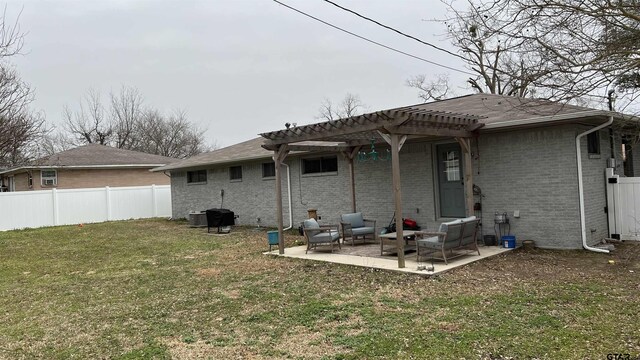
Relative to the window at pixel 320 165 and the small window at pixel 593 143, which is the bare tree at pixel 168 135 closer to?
the window at pixel 320 165

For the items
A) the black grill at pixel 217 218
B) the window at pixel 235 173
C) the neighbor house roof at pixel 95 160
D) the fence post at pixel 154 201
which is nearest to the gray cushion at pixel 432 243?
the black grill at pixel 217 218

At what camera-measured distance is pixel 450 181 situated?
35.4 feet

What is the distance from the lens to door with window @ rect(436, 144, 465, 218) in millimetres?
10630

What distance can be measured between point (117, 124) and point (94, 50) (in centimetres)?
1951

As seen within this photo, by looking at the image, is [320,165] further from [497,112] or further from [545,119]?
[545,119]

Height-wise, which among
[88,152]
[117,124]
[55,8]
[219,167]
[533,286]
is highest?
[117,124]

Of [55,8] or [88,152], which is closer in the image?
[55,8]

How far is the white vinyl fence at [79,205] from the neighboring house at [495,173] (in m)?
10.4

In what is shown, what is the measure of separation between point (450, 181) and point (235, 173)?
9396 mm

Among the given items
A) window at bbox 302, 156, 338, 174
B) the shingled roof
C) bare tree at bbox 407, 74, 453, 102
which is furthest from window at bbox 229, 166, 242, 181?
bare tree at bbox 407, 74, 453, 102

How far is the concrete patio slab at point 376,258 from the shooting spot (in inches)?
305

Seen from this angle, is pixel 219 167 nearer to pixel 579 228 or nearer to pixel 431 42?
pixel 431 42

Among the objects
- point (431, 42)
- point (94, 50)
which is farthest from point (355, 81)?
point (431, 42)

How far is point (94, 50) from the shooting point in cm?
2350
